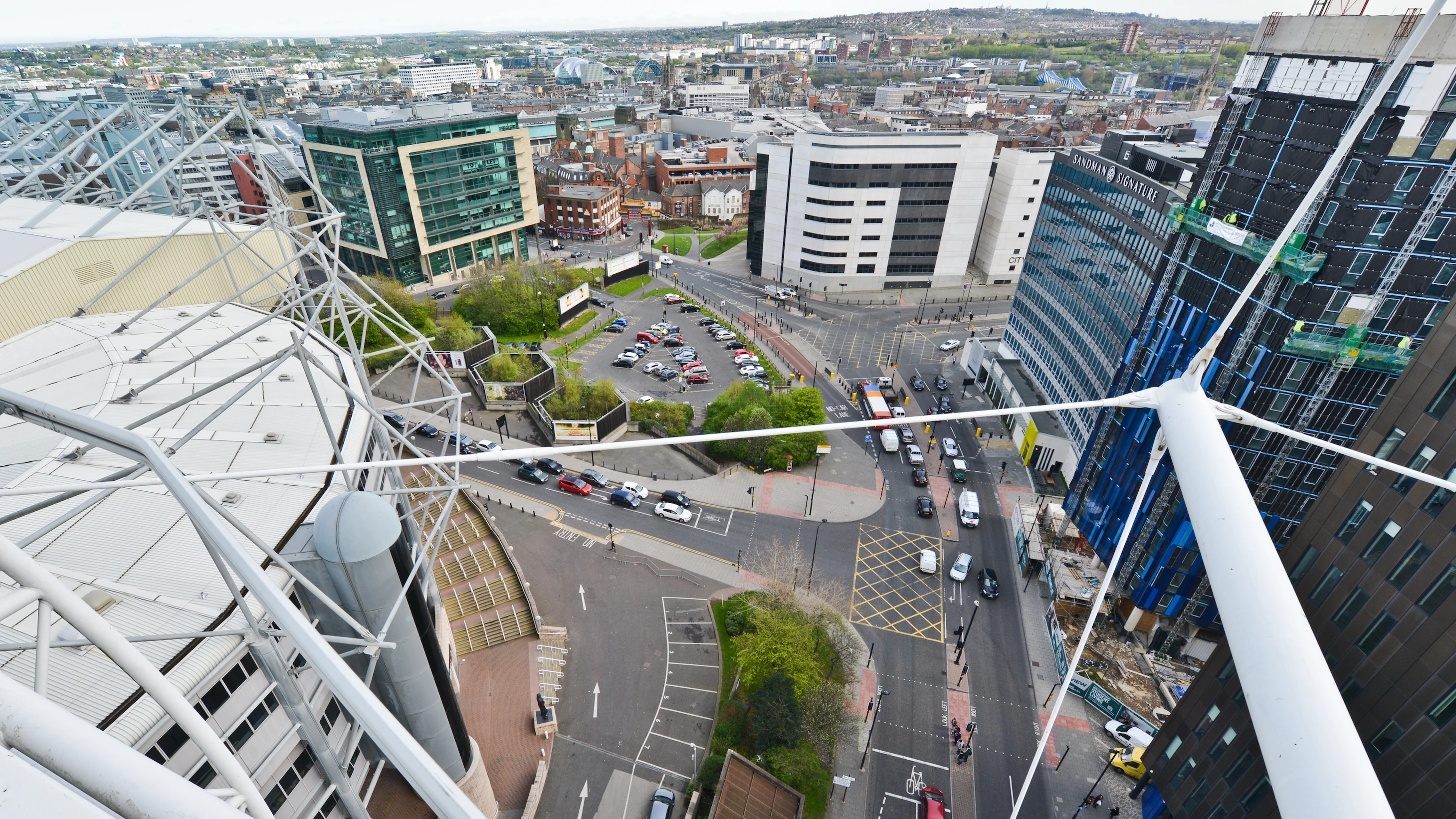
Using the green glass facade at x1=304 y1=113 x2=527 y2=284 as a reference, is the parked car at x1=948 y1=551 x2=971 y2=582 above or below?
below

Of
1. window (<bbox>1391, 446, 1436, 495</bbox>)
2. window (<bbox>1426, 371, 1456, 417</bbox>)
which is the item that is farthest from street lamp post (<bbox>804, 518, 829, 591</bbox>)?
window (<bbox>1426, 371, 1456, 417</bbox>)

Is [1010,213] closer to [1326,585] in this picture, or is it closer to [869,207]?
[869,207]

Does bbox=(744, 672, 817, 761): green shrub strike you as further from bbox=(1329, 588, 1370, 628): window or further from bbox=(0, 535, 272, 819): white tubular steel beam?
bbox=(0, 535, 272, 819): white tubular steel beam

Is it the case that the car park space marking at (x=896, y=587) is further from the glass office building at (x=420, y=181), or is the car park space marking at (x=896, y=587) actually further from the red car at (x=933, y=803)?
the glass office building at (x=420, y=181)

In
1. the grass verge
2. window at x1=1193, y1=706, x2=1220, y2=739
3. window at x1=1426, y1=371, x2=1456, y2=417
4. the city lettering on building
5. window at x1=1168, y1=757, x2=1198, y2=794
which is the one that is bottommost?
the grass verge

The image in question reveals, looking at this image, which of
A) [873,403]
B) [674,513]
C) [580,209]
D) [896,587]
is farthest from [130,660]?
[580,209]

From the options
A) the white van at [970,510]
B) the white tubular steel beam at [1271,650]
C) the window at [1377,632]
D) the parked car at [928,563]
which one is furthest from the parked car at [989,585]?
the white tubular steel beam at [1271,650]
